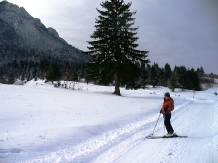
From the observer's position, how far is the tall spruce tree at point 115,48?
20.0 meters

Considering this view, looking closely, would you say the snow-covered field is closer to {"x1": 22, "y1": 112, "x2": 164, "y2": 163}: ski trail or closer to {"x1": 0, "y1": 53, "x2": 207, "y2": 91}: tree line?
{"x1": 22, "y1": 112, "x2": 164, "y2": 163}: ski trail

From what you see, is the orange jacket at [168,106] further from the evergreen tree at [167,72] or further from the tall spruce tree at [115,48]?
the evergreen tree at [167,72]

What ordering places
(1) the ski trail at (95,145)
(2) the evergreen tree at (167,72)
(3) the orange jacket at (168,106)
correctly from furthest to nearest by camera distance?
1. (2) the evergreen tree at (167,72)
2. (3) the orange jacket at (168,106)
3. (1) the ski trail at (95,145)

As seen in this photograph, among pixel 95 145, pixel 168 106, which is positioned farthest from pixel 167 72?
pixel 95 145

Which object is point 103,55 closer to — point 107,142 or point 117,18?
point 117,18

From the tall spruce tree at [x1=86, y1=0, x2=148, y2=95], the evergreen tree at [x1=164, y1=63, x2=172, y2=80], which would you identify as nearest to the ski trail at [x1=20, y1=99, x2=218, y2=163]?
the tall spruce tree at [x1=86, y1=0, x2=148, y2=95]

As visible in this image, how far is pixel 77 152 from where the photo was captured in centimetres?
512

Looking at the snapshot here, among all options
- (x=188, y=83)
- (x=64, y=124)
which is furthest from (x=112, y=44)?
(x=188, y=83)

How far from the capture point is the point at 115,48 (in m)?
19.8

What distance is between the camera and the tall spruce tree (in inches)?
787

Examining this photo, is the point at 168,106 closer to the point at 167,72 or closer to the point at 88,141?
the point at 88,141

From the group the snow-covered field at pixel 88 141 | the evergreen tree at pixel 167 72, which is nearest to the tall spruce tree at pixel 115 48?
the snow-covered field at pixel 88 141

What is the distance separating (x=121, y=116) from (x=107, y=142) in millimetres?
3780

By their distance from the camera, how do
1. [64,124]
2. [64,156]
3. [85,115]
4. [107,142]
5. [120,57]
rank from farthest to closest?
Result: [120,57] < [85,115] < [64,124] < [107,142] < [64,156]
